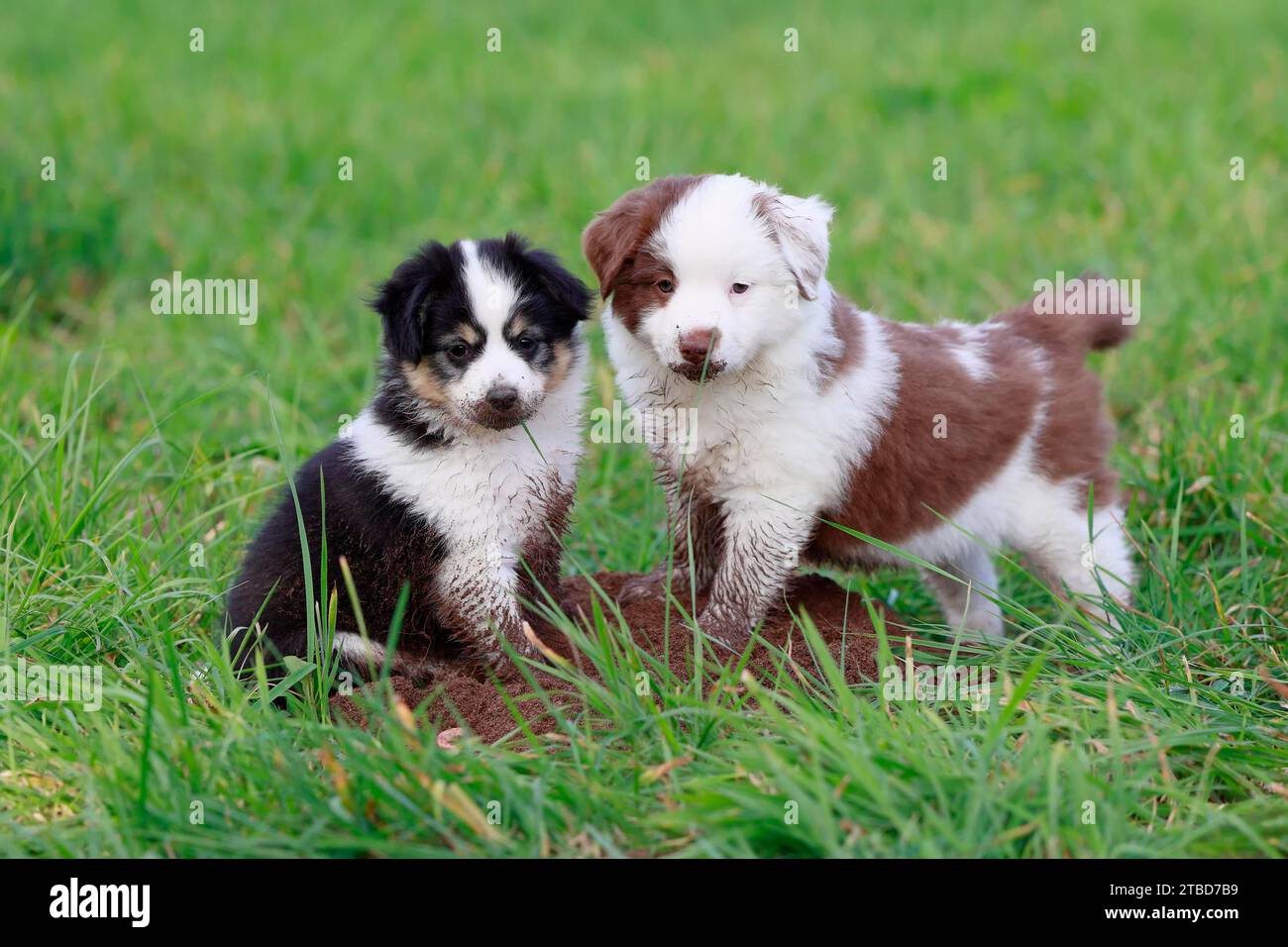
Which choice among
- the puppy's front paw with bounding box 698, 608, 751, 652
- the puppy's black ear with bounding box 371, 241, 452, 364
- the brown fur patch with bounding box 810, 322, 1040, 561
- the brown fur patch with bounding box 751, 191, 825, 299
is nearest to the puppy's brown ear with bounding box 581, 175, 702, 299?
the brown fur patch with bounding box 751, 191, 825, 299

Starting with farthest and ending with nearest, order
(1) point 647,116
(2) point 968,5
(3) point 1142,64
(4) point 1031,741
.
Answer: (2) point 968,5 → (3) point 1142,64 → (1) point 647,116 → (4) point 1031,741

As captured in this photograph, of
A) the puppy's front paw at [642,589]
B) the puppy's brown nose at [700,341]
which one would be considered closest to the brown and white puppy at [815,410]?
the puppy's brown nose at [700,341]

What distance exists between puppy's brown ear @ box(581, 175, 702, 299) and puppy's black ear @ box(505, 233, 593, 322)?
90 millimetres

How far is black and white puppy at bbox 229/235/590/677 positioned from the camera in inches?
151

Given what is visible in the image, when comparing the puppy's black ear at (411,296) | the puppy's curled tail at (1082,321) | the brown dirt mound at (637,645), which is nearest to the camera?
the brown dirt mound at (637,645)

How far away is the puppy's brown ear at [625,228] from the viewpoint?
3900 mm

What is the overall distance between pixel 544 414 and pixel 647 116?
214 inches

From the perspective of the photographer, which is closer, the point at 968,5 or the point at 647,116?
the point at 647,116

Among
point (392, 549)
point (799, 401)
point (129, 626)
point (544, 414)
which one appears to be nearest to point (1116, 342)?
point (799, 401)

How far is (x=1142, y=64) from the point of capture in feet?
33.2

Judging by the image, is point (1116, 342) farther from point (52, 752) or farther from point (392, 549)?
point (52, 752)
